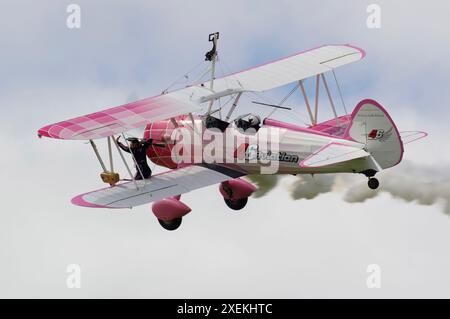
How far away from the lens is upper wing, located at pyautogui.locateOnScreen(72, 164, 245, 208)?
24.0 metres

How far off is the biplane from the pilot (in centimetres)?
24

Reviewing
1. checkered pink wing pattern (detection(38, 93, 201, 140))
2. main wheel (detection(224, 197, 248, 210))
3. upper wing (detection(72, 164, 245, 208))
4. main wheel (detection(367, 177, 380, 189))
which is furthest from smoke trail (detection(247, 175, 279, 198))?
main wheel (detection(367, 177, 380, 189))

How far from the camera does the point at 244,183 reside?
26.7 meters

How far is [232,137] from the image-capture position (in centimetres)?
2542

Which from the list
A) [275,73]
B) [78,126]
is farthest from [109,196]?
[275,73]

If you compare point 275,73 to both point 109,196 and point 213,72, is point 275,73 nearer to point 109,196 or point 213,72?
point 213,72

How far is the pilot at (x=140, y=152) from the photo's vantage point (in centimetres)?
2544

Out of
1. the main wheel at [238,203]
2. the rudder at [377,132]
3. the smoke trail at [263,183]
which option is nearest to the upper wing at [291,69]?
the smoke trail at [263,183]

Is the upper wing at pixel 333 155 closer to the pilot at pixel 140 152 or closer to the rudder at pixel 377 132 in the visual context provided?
the rudder at pixel 377 132

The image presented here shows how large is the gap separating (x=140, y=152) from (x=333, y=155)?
3.97 m

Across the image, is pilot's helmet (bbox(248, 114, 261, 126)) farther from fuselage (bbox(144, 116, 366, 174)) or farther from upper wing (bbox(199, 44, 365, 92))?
upper wing (bbox(199, 44, 365, 92))

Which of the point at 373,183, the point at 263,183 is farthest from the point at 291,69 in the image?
the point at 373,183

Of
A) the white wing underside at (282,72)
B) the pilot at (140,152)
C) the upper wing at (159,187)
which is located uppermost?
the white wing underside at (282,72)

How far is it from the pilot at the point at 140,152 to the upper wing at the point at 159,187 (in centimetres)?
34
